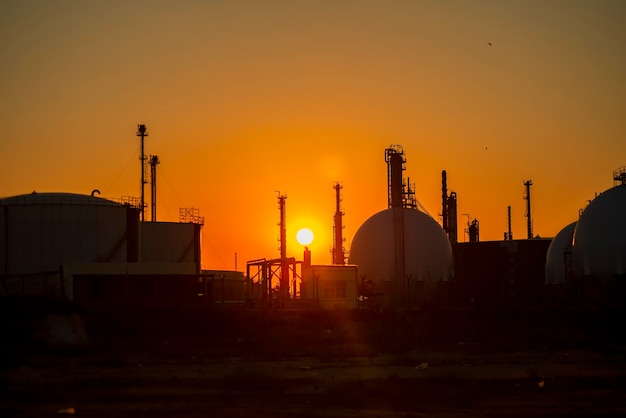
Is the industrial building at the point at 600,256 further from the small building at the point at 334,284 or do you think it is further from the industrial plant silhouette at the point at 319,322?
the small building at the point at 334,284

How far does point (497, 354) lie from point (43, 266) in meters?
31.1

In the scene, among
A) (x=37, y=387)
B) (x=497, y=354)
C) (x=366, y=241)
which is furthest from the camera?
(x=366, y=241)

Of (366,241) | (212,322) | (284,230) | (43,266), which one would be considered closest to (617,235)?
(366,241)

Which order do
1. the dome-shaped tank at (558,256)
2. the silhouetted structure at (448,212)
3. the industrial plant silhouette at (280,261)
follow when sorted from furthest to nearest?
the silhouetted structure at (448,212) → the dome-shaped tank at (558,256) → the industrial plant silhouette at (280,261)

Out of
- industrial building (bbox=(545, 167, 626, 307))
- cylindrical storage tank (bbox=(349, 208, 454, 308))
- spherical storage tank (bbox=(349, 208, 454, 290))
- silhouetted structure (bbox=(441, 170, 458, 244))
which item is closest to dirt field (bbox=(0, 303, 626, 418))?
industrial building (bbox=(545, 167, 626, 307))

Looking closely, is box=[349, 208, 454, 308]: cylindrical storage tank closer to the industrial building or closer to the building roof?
the industrial building

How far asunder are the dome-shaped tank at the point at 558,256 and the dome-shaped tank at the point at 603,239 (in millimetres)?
4841

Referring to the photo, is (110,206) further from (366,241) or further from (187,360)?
(187,360)

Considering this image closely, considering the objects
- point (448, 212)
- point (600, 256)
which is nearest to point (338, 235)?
point (448, 212)

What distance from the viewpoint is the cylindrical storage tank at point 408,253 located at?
5741 cm

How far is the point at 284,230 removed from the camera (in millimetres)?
83875

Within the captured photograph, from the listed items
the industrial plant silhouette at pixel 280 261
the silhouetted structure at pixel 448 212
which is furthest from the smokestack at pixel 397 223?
the silhouetted structure at pixel 448 212

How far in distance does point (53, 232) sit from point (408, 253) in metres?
20.1

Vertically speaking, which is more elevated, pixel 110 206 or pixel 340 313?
pixel 110 206
